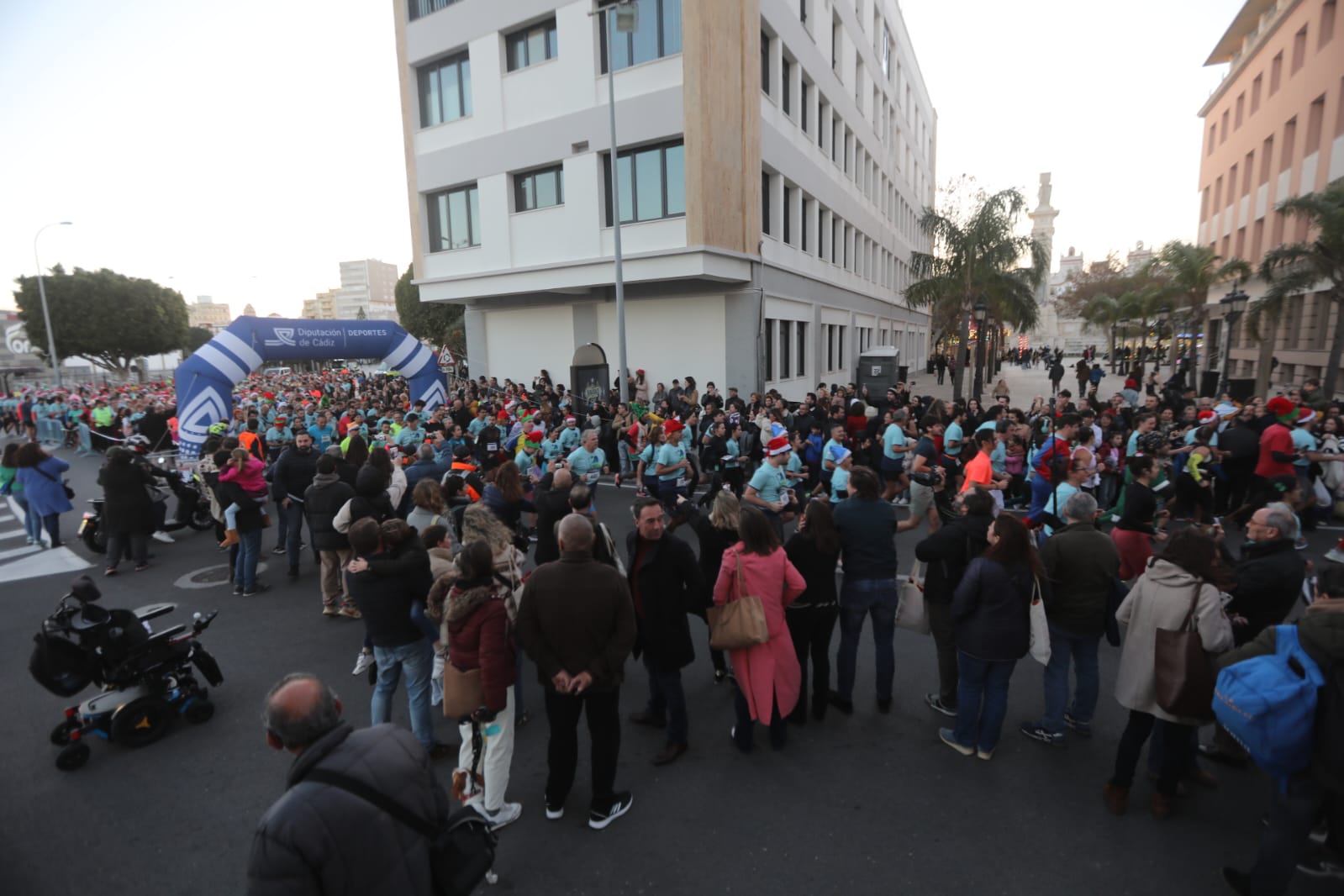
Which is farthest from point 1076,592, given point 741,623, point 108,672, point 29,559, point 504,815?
point 29,559

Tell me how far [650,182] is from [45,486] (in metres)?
14.5

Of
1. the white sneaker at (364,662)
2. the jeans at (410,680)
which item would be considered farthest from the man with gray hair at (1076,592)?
the white sneaker at (364,662)

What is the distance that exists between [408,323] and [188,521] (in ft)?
175

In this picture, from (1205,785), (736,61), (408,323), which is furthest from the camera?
(408,323)

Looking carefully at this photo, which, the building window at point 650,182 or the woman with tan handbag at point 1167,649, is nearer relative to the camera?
the woman with tan handbag at point 1167,649

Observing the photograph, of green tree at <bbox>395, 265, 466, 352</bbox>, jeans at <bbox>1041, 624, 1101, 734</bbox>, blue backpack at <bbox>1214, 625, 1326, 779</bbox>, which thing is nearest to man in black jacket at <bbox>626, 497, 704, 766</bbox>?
jeans at <bbox>1041, 624, 1101, 734</bbox>

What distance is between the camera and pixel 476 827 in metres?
2.36

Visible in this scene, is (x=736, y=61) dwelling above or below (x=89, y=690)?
above

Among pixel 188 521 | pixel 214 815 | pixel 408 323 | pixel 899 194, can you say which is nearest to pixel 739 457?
pixel 214 815

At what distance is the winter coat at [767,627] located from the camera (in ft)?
13.3

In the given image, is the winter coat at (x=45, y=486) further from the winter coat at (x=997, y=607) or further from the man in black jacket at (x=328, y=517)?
the winter coat at (x=997, y=607)

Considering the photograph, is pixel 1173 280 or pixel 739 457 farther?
pixel 1173 280

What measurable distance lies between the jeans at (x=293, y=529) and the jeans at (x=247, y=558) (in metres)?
0.55

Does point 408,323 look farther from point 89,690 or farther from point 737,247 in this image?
point 89,690
